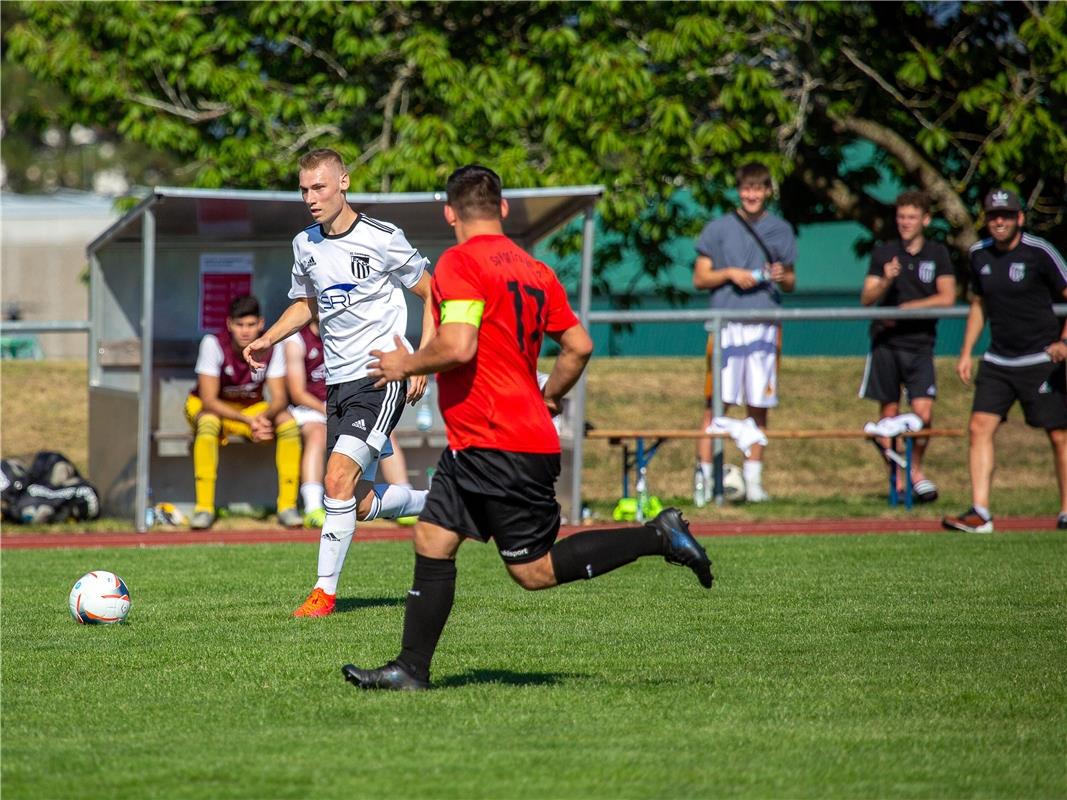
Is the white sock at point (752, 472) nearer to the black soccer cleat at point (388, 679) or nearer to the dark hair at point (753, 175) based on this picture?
the dark hair at point (753, 175)

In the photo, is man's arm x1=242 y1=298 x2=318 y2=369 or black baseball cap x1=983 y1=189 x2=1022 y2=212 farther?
black baseball cap x1=983 y1=189 x2=1022 y2=212

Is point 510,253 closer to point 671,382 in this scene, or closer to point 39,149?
point 671,382

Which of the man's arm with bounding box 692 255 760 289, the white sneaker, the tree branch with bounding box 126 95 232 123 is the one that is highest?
the tree branch with bounding box 126 95 232 123

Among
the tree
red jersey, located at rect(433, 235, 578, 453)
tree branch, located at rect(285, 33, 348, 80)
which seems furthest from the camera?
tree branch, located at rect(285, 33, 348, 80)

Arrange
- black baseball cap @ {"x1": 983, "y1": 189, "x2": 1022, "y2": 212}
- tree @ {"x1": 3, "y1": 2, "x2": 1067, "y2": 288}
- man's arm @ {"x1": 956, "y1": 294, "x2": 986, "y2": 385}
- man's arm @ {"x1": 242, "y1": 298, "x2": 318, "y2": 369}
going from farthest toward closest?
tree @ {"x1": 3, "y1": 2, "x2": 1067, "y2": 288} < man's arm @ {"x1": 956, "y1": 294, "x2": 986, "y2": 385} < black baseball cap @ {"x1": 983, "y1": 189, "x2": 1022, "y2": 212} < man's arm @ {"x1": 242, "y1": 298, "x2": 318, "y2": 369}

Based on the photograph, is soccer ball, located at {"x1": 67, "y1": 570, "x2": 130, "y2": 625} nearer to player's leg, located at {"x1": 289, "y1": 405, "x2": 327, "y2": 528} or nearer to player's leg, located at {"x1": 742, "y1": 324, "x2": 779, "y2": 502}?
player's leg, located at {"x1": 289, "y1": 405, "x2": 327, "y2": 528}

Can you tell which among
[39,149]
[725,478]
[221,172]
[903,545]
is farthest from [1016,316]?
[39,149]

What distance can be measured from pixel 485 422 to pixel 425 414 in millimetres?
8577

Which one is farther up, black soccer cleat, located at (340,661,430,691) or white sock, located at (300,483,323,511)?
black soccer cleat, located at (340,661,430,691)

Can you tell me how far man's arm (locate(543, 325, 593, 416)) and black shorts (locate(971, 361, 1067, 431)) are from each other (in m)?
6.50

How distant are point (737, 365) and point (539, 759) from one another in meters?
8.87

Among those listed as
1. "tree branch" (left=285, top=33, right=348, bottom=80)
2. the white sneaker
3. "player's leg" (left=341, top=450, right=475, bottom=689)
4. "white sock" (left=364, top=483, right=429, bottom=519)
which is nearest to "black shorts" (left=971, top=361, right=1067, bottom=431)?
the white sneaker

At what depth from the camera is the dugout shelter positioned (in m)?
13.1

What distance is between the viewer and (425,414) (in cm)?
1390
